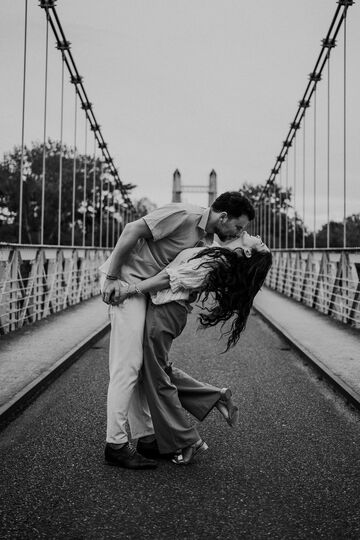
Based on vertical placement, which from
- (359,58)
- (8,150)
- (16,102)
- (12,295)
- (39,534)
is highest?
(8,150)

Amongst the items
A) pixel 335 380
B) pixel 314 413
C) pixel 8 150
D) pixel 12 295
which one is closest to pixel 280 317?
pixel 12 295

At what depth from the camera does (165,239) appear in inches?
141

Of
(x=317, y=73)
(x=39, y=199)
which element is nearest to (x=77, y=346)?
(x=317, y=73)

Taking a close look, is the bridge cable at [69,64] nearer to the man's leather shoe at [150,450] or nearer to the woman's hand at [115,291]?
the woman's hand at [115,291]

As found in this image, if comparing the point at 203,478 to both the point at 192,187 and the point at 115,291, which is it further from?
the point at 192,187

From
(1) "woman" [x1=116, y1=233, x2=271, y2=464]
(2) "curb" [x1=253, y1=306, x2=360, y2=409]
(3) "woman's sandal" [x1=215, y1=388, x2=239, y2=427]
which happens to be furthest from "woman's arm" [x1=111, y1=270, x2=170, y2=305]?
(2) "curb" [x1=253, y1=306, x2=360, y2=409]

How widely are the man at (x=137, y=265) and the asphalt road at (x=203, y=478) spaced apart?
0.19 meters

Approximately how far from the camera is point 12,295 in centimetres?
925

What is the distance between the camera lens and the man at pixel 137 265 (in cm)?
345

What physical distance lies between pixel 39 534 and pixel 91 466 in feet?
3.00

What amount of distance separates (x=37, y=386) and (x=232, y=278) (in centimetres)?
248

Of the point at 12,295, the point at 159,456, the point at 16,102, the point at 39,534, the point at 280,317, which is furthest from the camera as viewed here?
the point at 16,102

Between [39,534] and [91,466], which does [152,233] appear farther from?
[39,534]

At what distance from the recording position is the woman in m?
3.46
